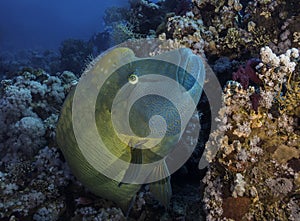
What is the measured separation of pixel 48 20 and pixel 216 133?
57085 mm

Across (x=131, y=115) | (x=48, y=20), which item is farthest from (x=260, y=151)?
(x=48, y=20)

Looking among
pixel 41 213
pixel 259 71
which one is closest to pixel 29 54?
pixel 41 213

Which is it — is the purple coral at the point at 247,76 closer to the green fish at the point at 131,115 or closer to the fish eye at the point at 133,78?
the green fish at the point at 131,115

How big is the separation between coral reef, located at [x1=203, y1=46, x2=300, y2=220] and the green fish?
1.34 ft

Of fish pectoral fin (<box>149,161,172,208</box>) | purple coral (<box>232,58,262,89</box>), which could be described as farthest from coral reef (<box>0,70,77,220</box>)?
purple coral (<box>232,58,262,89</box>)

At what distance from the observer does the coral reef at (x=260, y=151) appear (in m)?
2.33

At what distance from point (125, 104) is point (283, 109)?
4.60 feet

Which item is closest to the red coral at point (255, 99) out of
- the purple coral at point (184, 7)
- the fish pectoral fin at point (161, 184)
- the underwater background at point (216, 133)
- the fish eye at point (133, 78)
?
the underwater background at point (216, 133)

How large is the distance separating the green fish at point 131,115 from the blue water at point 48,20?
32601 mm

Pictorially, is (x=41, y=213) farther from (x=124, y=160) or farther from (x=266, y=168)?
(x=266, y=168)

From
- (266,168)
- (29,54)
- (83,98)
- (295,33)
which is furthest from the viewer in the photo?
(29,54)

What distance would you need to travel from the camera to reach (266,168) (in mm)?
2398

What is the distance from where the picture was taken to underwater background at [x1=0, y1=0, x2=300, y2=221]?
2.41m

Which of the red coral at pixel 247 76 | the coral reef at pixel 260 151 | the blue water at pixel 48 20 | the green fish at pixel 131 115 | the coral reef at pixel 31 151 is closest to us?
the coral reef at pixel 260 151
